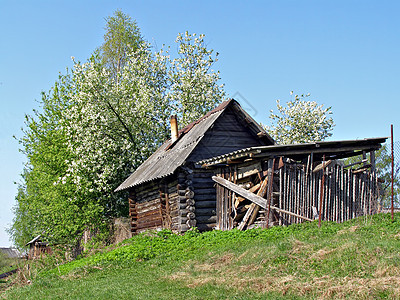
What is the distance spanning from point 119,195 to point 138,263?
13.8 m

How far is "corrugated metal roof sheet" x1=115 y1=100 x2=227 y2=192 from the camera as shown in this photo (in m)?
19.1

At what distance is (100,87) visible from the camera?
1065 inches

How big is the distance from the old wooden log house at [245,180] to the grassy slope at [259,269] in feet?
5.38

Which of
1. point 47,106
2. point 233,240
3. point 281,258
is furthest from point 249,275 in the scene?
point 47,106

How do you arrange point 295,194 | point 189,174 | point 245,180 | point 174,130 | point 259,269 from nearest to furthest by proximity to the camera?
point 259,269 < point 295,194 < point 245,180 < point 189,174 < point 174,130

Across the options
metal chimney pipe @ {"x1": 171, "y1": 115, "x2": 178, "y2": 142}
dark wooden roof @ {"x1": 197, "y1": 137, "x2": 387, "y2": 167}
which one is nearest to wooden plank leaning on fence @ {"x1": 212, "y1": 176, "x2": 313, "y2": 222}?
dark wooden roof @ {"x1": 197, "y1": 137, "x2": 387, "y2": 167}

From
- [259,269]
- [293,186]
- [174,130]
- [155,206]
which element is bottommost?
[259,269]

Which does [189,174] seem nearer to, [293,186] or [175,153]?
[175,153]

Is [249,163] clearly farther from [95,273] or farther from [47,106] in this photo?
[47,106]

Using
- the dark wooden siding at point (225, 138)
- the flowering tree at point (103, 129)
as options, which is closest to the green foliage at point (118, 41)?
the flowering tree at point (103, 129)

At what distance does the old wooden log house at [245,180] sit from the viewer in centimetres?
1511

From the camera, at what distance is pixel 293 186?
15.1 meters

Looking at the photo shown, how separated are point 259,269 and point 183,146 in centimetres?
1142

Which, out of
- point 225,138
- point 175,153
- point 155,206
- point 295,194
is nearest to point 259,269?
point 295,194
